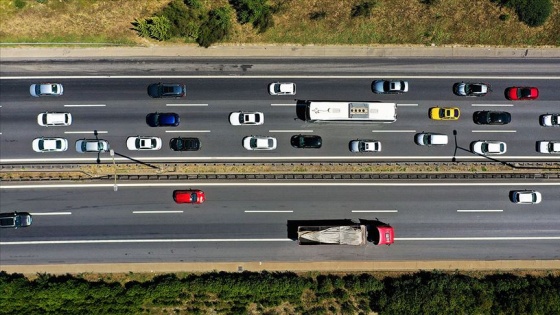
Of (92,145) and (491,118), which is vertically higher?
(491,118)

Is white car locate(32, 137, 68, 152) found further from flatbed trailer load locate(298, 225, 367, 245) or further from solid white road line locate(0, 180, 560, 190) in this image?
flatbed trailer load locate(298, 225, 367, 245)

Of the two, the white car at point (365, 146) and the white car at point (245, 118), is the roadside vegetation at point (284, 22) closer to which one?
the white car at point (245, 118)

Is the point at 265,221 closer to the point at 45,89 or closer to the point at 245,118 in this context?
the point at 245,118

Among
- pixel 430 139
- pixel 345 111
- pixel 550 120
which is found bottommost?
pixel 430 139

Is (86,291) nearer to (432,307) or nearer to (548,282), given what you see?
(432,307)

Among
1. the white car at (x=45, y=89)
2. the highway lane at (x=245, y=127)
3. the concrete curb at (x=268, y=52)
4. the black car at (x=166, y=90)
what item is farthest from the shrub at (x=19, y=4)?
the black car at (x=166, y=90)

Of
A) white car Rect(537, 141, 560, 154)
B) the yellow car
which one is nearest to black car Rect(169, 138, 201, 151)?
the yellow car

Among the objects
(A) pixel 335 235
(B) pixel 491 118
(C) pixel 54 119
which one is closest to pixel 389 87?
(B) pixel 491 118

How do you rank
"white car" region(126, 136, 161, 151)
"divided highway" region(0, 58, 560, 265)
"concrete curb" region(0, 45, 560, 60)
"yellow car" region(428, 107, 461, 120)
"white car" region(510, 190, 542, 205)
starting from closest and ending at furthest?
"white car" region(126, 136, 161, 151) → "divided highway" region(0, 58, 560, 265) → "concrete curb" region(0, 45, 560, 60) → "white car" region(510, 190, 542, 205) → "yellow car" region(428, 107, 461, 120)
